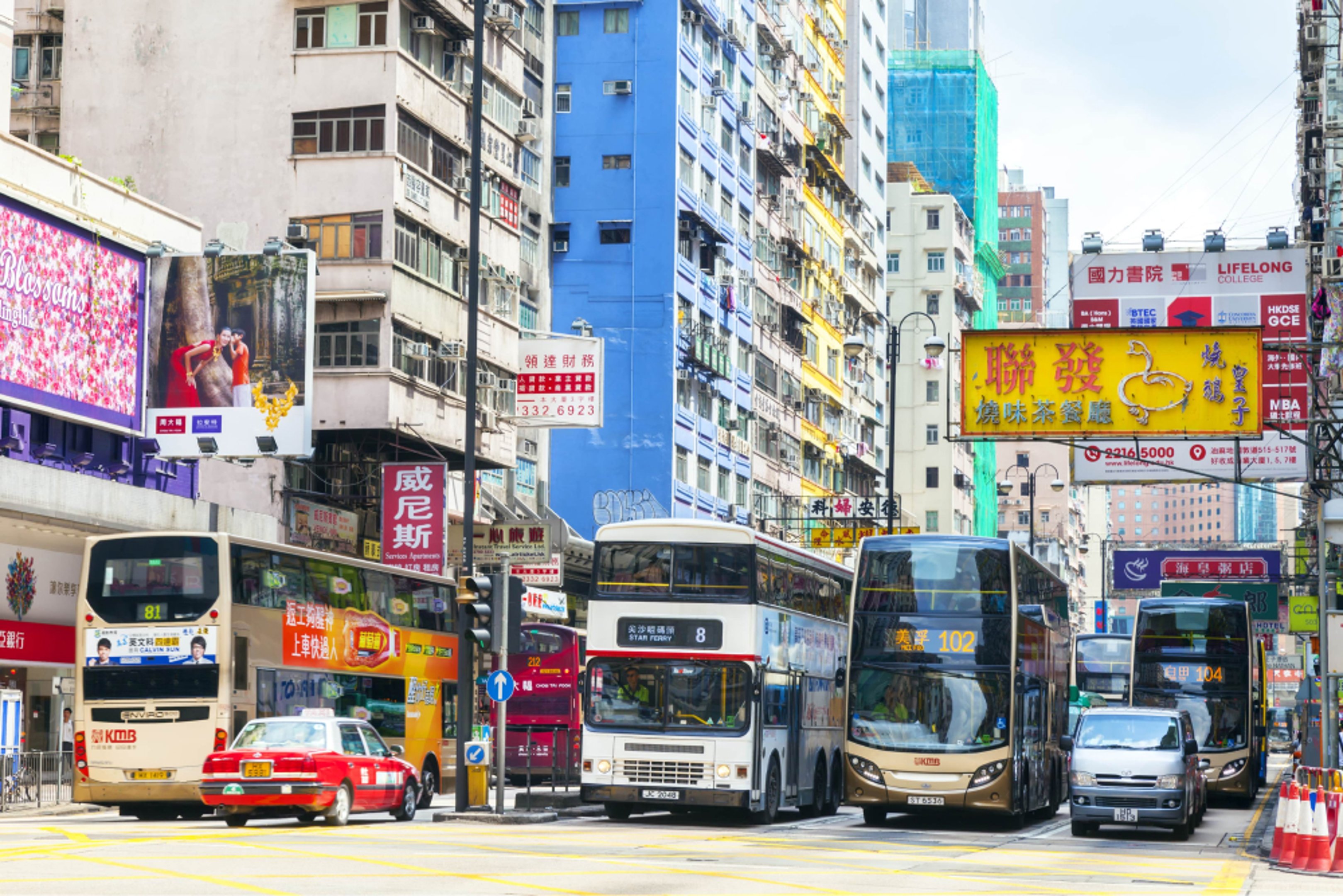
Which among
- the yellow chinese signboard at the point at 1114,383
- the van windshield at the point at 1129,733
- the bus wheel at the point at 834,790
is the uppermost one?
the yellow chinese signboard at the point at 1114,383

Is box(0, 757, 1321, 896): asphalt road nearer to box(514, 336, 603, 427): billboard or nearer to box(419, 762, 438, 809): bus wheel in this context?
box(419, 762, 438, 809): bus wheel

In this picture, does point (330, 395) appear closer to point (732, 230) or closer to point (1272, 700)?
point (732, 230)

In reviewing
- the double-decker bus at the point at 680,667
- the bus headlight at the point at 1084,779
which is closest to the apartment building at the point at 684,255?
the double-decker bus at the point at 680,667

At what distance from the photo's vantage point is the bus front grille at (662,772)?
1077 inches

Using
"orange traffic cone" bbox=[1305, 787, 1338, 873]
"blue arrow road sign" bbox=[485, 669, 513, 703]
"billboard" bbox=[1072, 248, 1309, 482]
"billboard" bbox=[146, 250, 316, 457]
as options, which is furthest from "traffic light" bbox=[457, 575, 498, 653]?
"billboard" bbox=[1072, 248, 1309, 482]

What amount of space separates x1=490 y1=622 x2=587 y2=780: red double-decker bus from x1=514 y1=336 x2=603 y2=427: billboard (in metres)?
5.03

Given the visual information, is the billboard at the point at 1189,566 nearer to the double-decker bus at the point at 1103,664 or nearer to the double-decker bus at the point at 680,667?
the double-decker bus at the point at 1103,664

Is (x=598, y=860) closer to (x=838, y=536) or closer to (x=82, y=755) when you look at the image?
(x=82, y=755)

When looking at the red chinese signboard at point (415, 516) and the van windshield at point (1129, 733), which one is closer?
the van windshield at point (1129, 733)

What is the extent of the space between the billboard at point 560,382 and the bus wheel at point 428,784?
44.6 feet

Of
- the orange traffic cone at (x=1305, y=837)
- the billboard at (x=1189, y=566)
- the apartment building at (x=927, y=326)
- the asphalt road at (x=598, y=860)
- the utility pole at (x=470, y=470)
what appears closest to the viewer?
the asphalt road at (x=598, y=860)

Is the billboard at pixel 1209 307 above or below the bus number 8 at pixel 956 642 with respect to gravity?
above

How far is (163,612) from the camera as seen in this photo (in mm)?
26516

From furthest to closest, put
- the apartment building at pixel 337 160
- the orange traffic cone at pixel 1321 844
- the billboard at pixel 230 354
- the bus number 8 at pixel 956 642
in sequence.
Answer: the apartment building at pixel 337 160 < the billboard at pixel 230 354 < the bus number 8 at pixel 956 642 < the orange traffic cone at pixel 1321 844
